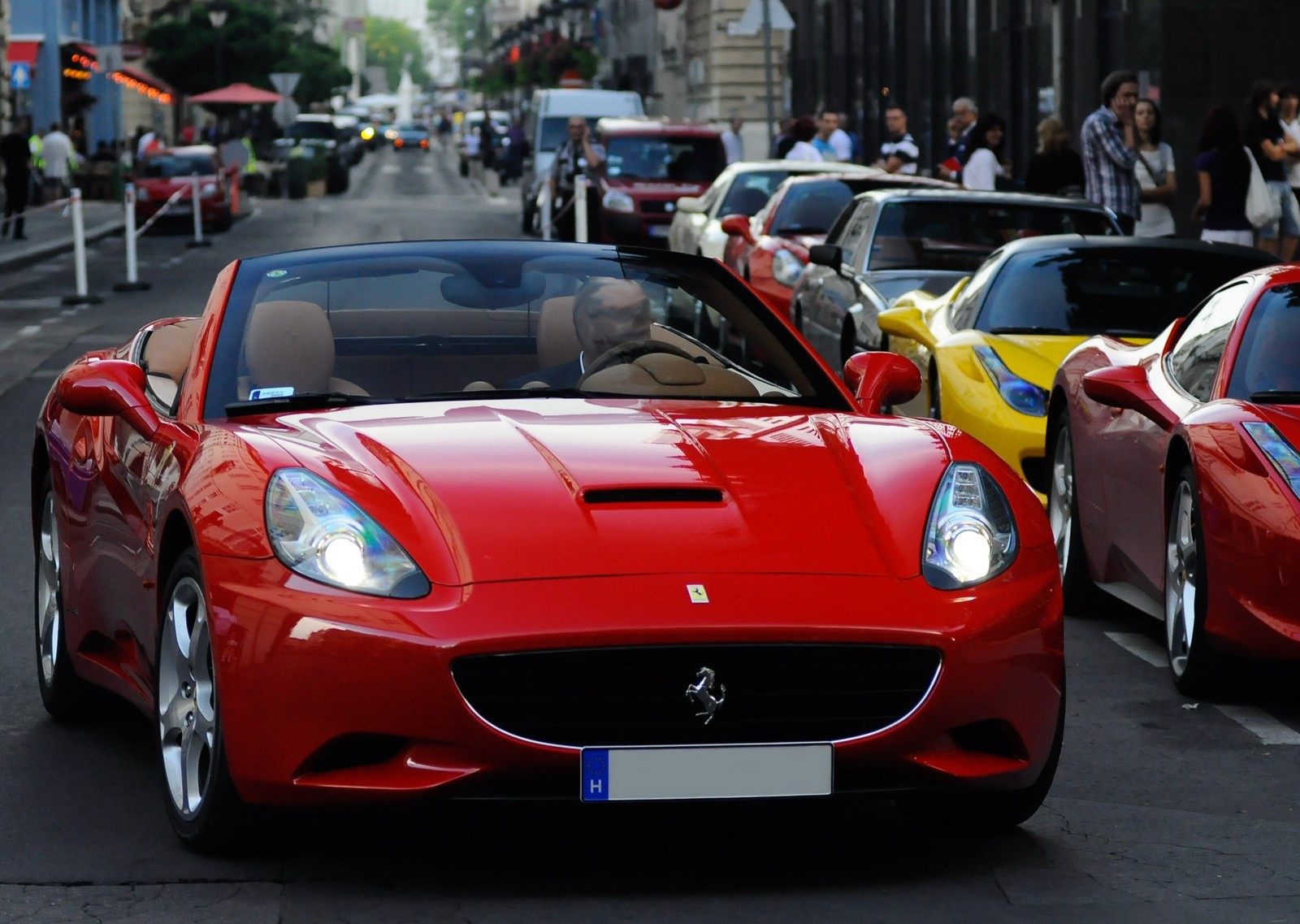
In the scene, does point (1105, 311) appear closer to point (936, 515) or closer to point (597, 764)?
point (936, 515)

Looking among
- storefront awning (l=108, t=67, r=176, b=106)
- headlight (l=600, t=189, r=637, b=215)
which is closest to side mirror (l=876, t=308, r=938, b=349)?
headlight (l=600, t=189, r=637, b=215)

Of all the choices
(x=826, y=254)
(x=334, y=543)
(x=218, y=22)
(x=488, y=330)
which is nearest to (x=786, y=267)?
(x=826, y=254)

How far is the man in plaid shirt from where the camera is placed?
52.7 ft

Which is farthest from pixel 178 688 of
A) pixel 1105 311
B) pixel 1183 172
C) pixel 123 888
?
pixel 1183 172

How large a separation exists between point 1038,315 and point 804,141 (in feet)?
58.9

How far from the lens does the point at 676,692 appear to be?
14.8 ft

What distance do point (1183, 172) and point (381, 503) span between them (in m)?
21.4

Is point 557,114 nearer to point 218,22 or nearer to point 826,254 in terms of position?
point 826,254

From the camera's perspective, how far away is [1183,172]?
25.0 m

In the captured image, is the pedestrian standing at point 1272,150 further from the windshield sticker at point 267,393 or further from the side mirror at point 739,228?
the windshield sticker at point 267,393

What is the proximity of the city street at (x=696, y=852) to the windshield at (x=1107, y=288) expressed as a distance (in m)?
4.03

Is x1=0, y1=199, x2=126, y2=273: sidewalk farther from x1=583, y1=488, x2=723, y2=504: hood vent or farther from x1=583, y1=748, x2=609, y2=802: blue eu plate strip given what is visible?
x1=583, y1=748, x2=609, y2=802: blue eu plate strip

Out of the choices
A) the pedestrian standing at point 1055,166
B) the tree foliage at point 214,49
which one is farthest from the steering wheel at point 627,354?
the tree foliage at point 214,49

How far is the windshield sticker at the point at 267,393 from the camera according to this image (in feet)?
18.2
